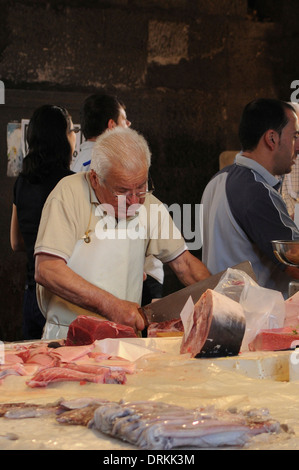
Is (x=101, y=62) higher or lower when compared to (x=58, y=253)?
higher

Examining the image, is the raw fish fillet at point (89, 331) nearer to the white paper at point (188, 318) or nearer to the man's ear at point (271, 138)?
the white paper at point (188, 318)

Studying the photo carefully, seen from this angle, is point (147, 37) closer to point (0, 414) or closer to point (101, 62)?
point (101, 62)

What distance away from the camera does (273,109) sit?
183 inches

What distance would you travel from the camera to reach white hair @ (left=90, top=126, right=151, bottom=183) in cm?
377

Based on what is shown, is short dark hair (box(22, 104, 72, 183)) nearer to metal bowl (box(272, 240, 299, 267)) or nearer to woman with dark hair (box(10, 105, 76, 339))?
woman with dark hair (box(10, 105, 76, 339))

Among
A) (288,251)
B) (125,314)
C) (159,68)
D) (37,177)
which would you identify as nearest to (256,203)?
(288,251)

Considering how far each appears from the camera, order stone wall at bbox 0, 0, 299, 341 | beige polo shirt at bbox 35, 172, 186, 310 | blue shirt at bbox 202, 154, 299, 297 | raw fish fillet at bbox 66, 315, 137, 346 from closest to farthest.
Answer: raw fish fillet at bbox 66, 315, 137, 346, beige polo shirt at bbox 35, 172, 186, 310, blue shirt at bbox 202, 154, 299, 297, stone wall at bbox 0, 0, 299, 341

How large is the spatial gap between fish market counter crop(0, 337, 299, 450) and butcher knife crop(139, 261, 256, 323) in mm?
601

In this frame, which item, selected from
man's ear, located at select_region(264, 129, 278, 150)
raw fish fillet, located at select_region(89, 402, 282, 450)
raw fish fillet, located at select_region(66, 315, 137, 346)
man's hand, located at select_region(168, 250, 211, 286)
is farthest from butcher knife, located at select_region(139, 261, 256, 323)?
raw fish fillet, located at select_region(89, 402, 282, 450)

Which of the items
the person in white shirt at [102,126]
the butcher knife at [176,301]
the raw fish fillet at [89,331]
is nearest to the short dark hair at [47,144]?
the person in white shirt at [102,126]

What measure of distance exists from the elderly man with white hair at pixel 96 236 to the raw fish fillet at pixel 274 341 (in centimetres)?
95

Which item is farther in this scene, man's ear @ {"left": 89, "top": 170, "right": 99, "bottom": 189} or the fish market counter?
man's ear @ {"left": 89, "top": 170, "right": 99, "bottom": 189}

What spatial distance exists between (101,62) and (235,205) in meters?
2.81
